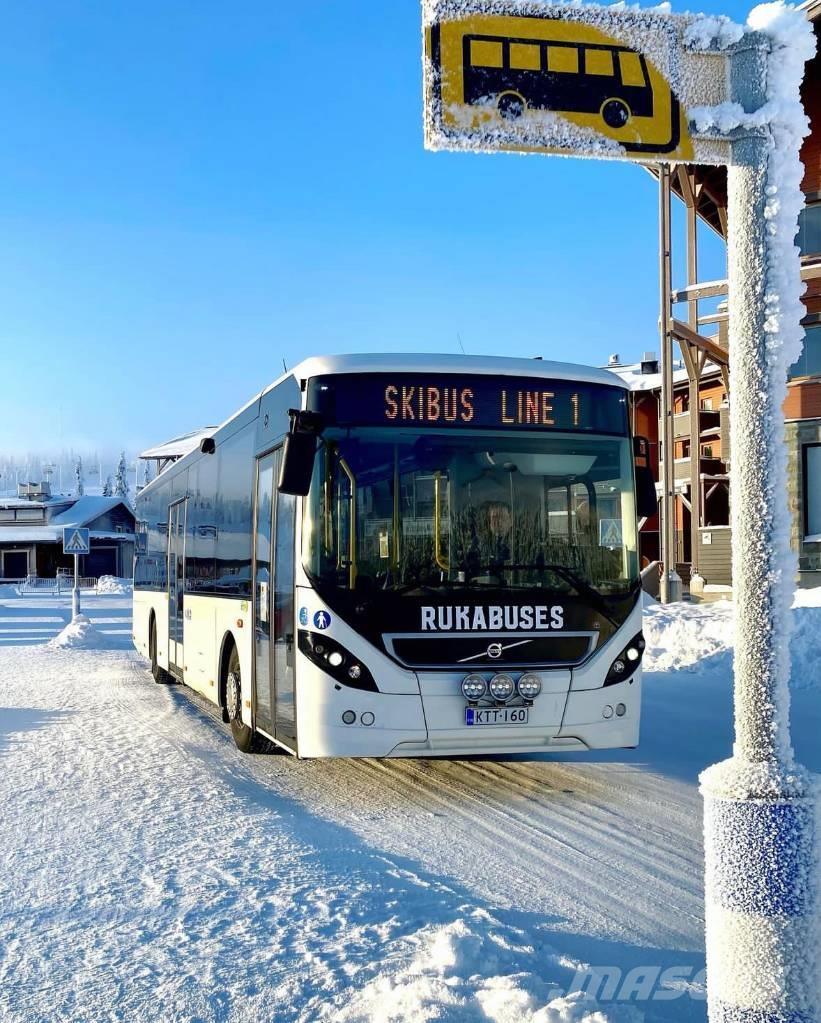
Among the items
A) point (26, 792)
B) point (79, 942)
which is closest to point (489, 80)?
point (79, 942)

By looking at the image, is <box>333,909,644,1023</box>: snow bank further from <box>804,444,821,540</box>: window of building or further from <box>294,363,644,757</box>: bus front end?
<box>804,444,821,540</box>: window of building

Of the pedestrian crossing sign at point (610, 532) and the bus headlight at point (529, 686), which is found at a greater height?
the pedestrian crossing sign at point (610, 532)

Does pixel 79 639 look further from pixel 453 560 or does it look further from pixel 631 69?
pixel 631 69

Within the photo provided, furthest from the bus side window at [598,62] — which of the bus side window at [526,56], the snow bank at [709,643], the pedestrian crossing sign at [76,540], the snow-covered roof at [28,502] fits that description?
the snow-covered roof at [28,502]

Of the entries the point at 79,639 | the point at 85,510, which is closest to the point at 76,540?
the point at 79,639

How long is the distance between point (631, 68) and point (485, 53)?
468 millimetres

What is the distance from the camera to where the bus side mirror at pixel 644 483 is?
810cm

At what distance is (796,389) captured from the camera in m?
26.0

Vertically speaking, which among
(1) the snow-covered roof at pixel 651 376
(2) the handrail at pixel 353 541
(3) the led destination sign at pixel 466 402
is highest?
(1) the snow-covered roof at pixel 651 376

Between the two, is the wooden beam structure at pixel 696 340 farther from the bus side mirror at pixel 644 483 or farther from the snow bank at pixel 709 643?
the bus side mirror at pixel 644 483

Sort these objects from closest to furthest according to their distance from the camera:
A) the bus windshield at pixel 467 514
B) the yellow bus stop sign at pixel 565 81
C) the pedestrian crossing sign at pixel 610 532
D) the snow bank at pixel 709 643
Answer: the yellow bus stop sign at pixel 565 81, the bus windshield at pixel 467 514, the pedestrian crossing sign at pixel 610 532, the snow bank at pixel 709 643

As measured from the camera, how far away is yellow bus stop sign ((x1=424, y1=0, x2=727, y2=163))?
10.8ft

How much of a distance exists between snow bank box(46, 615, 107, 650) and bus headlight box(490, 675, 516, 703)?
16848mm

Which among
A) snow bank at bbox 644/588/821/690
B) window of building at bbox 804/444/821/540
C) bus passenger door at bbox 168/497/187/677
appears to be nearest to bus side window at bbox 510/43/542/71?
bus passenger door at bbox 168/497/187/677
